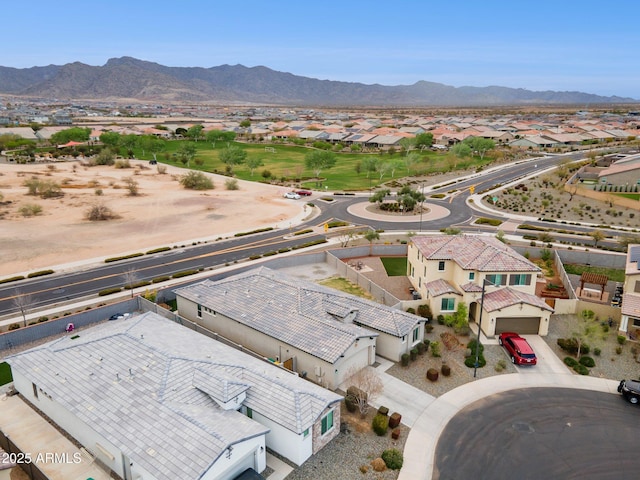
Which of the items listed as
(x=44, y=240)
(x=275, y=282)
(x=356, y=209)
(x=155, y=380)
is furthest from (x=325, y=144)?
(x=155, y=380)

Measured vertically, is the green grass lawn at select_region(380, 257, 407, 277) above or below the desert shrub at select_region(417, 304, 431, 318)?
below

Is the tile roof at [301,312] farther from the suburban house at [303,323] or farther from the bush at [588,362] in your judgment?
the bush at [588,362]

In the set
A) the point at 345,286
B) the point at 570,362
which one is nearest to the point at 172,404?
the point at 345,286

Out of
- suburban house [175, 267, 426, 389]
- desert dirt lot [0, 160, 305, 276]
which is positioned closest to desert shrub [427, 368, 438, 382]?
suburban house [175, 267, 426, 389]

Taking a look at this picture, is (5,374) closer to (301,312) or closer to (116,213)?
(301,312)

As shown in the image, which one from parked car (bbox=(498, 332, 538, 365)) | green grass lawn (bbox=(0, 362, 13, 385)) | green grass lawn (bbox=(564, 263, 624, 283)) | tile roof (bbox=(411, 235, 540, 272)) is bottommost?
green grass lawn (bbox=(0, 362, 13, 385))

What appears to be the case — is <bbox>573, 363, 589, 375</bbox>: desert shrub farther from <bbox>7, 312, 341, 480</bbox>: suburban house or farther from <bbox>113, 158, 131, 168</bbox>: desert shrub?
<bbox>113, 158, 131, 168</bbox>: desert shrub
